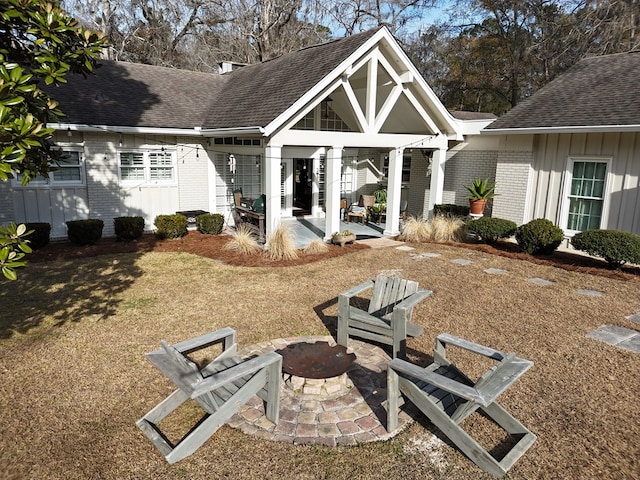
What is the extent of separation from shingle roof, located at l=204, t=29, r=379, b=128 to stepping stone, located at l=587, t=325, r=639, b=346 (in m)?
7.95

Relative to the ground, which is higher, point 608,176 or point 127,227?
point 608,176

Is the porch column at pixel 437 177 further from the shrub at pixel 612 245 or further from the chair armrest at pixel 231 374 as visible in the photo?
the chair armrest at pixel 231 374

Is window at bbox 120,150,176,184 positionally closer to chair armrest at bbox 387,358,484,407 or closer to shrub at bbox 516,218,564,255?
shrub at bbox 516,218,564,255

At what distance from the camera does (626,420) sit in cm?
457

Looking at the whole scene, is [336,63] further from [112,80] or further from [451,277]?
[112,80]

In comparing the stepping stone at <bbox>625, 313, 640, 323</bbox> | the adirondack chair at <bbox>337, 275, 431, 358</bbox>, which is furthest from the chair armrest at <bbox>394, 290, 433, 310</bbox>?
the stepping stone at <bbox>625, 313, 640, 323</bbox>

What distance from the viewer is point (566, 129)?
36.6 ft

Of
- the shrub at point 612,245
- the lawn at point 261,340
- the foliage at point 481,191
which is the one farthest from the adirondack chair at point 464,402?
the foliage at point 481,191

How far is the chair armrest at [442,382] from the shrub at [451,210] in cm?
1059

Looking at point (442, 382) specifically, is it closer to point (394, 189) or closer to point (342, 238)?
point (342, 238)

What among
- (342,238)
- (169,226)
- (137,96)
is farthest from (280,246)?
(137,96)

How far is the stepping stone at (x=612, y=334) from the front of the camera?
6.50 m

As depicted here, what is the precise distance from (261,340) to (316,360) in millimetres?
1491

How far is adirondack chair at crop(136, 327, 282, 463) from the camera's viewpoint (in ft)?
12.8
